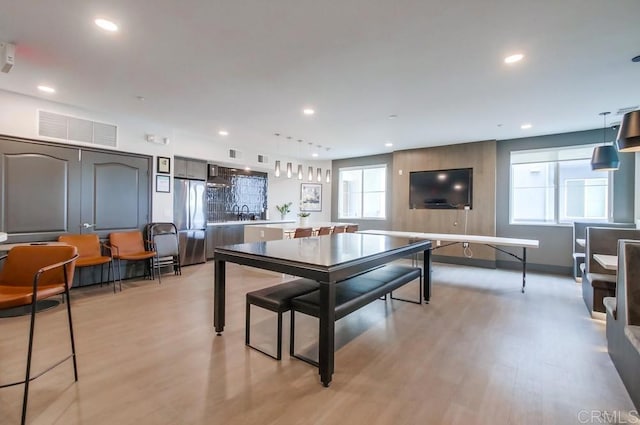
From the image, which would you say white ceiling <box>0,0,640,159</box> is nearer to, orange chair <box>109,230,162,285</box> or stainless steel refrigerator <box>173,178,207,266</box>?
stainless steel refrigerator <box>173,178,207,266</box>

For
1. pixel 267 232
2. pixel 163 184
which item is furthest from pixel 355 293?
pixel 163 184

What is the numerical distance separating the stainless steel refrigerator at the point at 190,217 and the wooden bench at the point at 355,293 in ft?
13.7

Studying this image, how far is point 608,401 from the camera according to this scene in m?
1.98

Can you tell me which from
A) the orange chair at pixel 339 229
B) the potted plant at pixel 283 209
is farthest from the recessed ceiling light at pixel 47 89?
the potted plant at pixel 283 209

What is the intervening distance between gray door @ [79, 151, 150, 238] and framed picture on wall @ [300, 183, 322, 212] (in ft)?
14.5

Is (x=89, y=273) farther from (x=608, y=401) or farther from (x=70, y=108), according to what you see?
(x=608, y=401)

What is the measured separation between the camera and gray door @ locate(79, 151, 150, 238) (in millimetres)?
4621

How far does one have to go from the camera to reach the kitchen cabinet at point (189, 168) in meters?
5.95

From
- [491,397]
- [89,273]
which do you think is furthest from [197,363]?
[89,273]

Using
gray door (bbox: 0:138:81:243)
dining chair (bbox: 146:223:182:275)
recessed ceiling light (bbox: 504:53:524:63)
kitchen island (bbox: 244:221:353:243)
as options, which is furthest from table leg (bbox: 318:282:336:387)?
gray door (bbox: 0:138:81:243)

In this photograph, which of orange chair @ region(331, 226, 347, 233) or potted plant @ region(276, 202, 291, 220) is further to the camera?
potted plant @ region(276, 202, 291, 220)

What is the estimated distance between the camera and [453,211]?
682 centimetres

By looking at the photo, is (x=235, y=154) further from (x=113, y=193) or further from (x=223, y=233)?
(x=113, y=193)

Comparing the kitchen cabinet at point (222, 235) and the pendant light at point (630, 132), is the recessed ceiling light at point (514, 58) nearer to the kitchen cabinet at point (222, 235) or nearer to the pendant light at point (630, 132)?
the pendant light at point (630, 132)
